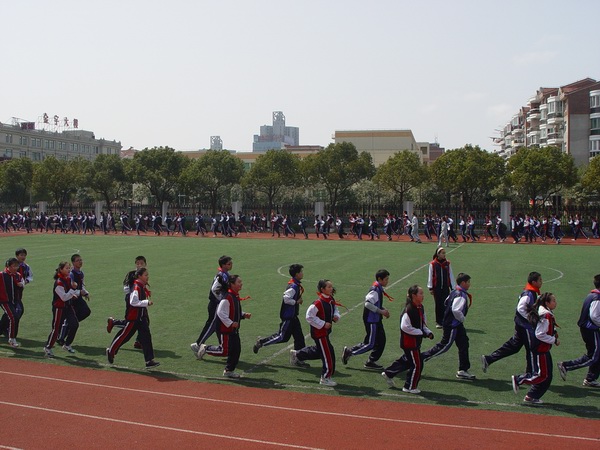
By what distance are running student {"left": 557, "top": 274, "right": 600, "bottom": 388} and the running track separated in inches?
54.3

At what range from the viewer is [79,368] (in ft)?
30.6

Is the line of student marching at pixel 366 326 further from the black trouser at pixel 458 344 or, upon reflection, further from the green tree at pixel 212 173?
the green tree at pixel 212 173

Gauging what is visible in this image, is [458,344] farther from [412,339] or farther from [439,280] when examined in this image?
[439,280]

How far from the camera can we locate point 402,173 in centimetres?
4416

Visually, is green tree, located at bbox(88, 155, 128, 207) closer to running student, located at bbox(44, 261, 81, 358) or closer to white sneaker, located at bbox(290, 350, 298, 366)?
running student, located at bbox(44, 261, 81, 358)

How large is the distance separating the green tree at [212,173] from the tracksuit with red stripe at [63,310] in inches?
1531

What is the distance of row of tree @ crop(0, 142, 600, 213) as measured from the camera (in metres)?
42.6

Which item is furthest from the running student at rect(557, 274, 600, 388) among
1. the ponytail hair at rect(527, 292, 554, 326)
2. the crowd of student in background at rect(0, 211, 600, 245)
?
the crowd of student in background at rect(0, 211, 600, 245)

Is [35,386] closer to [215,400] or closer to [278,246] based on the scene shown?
[215,400]

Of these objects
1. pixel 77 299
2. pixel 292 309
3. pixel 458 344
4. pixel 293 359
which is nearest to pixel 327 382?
pixel 293 359

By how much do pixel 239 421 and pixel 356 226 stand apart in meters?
30.5

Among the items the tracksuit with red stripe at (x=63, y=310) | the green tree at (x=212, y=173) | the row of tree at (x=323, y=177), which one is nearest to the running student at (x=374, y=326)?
the tracksuit with red stripe at (x=63, y=310)

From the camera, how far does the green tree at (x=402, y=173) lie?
4416 centimetres

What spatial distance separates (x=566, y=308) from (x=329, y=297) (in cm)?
713
